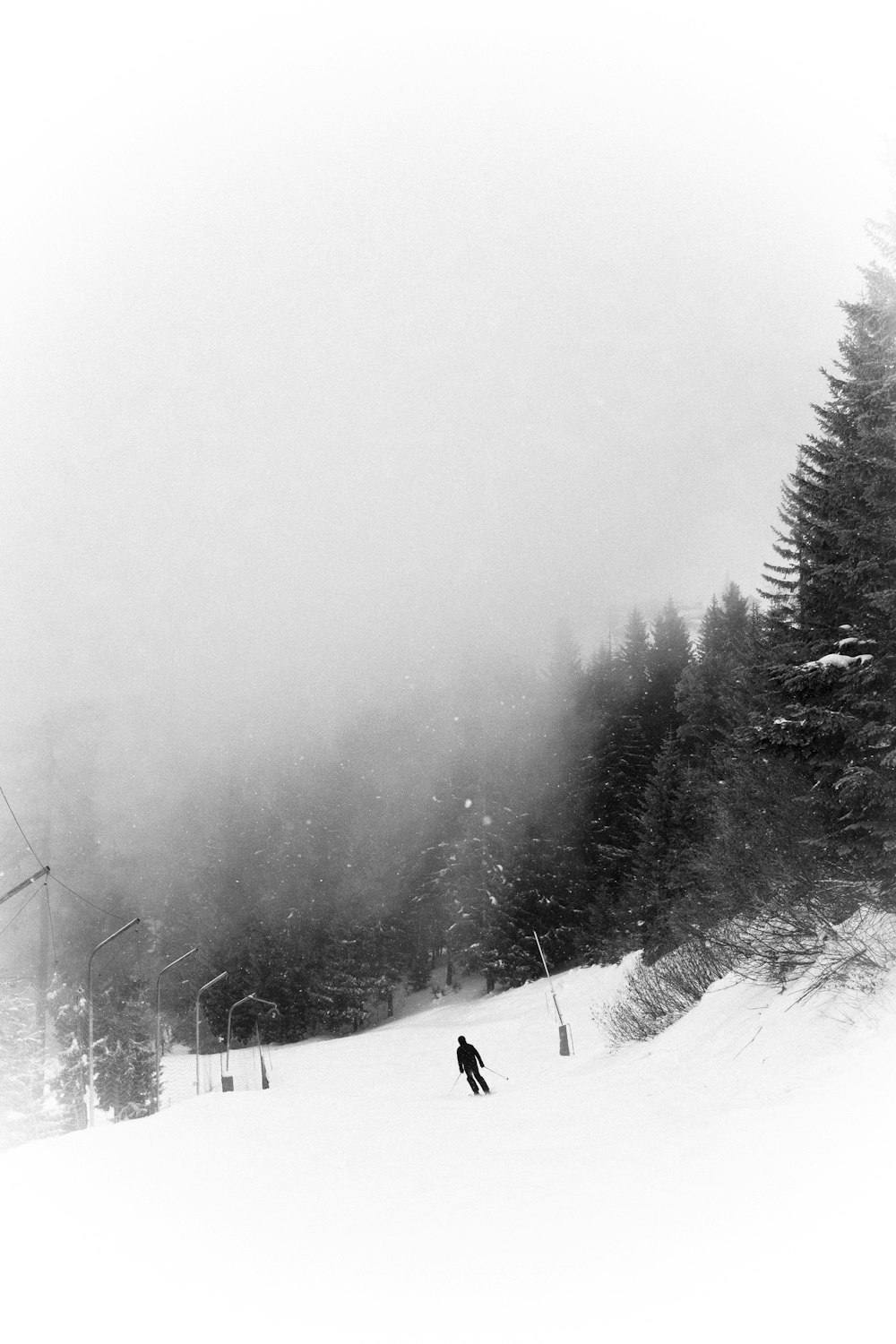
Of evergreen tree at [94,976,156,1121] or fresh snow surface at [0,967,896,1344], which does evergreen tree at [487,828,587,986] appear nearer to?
evergreen tree at [94,976,156,1121]

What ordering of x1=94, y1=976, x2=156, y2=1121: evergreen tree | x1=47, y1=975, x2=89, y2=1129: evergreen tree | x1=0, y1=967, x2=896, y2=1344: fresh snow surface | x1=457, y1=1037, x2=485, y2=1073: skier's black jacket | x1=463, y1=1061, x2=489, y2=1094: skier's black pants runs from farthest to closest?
x1=94, y1=976, x2=156, y2=1121: evergreen tree, x1=47, y1=975, x2=89, y2=1129: evergreen tree, x1=457, y1=1037, x2=485, y2=1073: skier's black jacket, x1=463, y1=1061, x2=489, y2=1094: skier's black pants, x1=0, y1=967, x2=896, y2=1344: fresh snow surface

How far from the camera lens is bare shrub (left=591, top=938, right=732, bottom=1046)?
60.2 ft

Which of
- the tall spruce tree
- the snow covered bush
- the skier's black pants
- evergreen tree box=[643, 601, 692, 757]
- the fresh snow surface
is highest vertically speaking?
evergreen tree box=[643, 601, 692, 757]

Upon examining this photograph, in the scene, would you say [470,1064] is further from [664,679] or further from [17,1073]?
[664,679]

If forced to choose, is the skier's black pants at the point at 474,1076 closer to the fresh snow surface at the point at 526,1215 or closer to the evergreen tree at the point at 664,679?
the fresh snow surface at the point at 526,1215

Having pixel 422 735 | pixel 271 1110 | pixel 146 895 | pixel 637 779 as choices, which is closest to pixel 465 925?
pixel 637 779

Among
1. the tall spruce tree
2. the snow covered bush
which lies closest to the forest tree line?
the tall spruce tree

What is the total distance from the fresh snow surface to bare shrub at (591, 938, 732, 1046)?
4.72m

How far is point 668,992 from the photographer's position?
20109 mm

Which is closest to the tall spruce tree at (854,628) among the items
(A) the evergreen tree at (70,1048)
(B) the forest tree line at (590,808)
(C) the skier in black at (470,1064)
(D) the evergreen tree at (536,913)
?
(B) the forest tree line at (590,808)

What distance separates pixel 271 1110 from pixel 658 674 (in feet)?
184

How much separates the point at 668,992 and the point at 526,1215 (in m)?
14.2

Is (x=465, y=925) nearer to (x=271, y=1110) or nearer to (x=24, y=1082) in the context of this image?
(x=24, y=1082)

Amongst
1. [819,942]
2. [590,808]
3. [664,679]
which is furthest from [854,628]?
[664,679]
